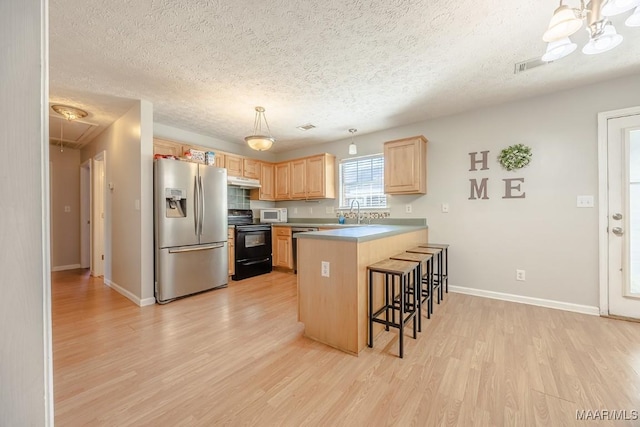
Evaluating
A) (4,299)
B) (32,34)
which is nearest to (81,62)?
(32,34)

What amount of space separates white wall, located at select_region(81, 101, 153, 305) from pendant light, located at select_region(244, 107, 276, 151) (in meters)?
1.28

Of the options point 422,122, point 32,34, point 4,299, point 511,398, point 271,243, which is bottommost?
point 511,398

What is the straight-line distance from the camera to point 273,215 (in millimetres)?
5199

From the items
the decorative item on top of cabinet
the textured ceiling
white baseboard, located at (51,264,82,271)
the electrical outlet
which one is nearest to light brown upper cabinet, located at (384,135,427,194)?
the textured ceiling

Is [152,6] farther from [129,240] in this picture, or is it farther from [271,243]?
[271,243]

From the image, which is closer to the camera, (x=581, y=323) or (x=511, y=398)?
(x=511, y=398)

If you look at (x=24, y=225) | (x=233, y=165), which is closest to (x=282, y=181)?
(x=233, y=165)

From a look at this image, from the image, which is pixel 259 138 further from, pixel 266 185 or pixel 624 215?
pixel 624 215

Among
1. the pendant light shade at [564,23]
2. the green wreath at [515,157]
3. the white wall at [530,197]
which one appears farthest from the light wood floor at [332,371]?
the pendant light shade at [564,23]

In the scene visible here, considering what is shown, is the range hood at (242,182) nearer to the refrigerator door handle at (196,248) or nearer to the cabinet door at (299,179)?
the cabinet door at (299,179)

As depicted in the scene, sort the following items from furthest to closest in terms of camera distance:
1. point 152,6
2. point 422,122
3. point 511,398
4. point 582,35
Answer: point 422,122
point 582,35
point 152,6
point 511,398

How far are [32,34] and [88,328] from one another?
279 cm

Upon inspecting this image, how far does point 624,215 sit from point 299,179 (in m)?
4.29

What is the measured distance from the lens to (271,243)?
4.84 meters
